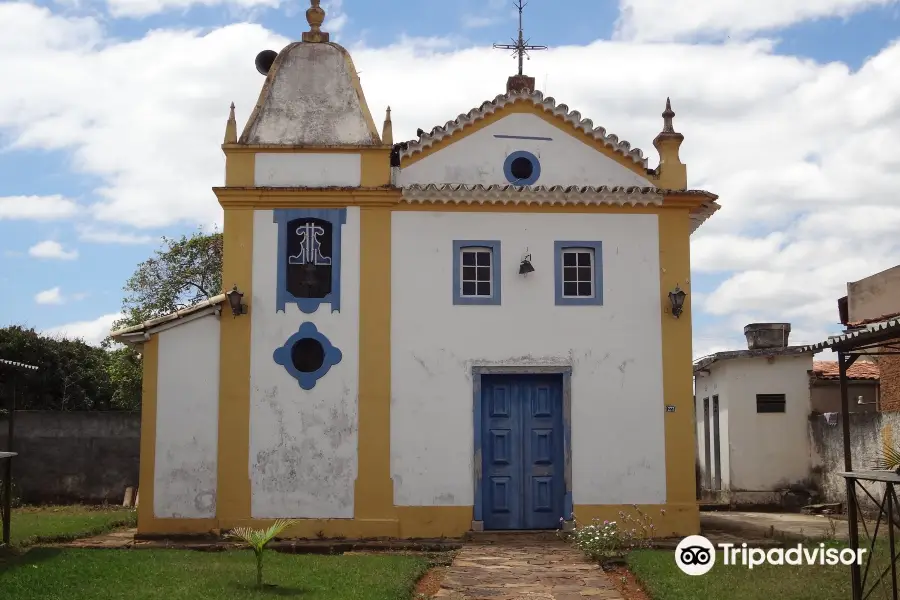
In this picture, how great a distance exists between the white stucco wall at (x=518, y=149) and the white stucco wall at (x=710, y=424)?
8056mm

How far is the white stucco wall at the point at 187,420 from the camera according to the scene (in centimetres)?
1422

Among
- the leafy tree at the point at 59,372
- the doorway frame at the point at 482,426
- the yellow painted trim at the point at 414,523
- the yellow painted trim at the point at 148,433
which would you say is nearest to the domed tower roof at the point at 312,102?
the yellow painted trim at the point at 148,433

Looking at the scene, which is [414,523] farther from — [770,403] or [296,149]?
[770,403]

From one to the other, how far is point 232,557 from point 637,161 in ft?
26.7

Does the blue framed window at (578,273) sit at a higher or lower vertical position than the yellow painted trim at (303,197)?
lower

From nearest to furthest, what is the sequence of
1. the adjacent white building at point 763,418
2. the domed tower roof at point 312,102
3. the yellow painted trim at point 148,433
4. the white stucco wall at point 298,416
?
the yellow painted trim at point 148,433 < the white stucco wall at point 298,416 < the domed tower roof at point 312,102 < the adjacent white building at point 763,418

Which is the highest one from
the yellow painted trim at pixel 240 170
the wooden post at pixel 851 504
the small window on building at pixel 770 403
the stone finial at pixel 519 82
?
→ the stone finial at pixel 519 82

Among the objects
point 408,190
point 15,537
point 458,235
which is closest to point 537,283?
point 458,235

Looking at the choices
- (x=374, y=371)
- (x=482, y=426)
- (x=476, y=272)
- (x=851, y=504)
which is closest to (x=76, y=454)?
(x=374, y=371)

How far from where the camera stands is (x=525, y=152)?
15195 millimetres

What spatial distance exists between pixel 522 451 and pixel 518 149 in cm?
452

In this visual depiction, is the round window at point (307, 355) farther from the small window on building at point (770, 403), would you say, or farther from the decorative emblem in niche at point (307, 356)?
the small window on building at point (770, 403)

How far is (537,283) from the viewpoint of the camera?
1488 cm

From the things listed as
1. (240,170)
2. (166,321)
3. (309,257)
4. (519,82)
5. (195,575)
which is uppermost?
(519,82)
